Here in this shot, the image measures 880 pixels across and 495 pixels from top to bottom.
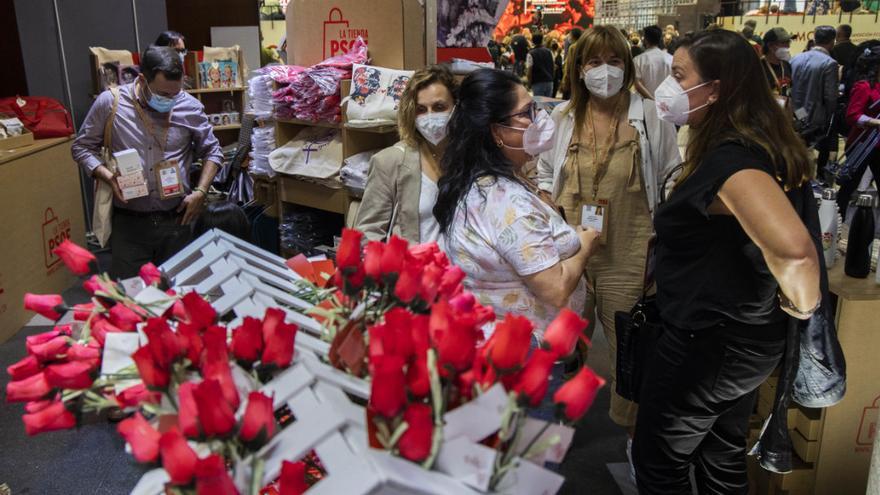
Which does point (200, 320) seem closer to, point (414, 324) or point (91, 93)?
point (414, 324)

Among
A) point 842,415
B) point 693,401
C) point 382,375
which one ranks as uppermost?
point 382,375

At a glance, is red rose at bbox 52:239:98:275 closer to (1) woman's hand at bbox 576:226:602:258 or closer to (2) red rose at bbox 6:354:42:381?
(2) red rose at bbox 6:354:42:381

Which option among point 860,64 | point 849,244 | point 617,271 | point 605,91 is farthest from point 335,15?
point 860,64

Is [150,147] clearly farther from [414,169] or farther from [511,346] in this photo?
[511,346]

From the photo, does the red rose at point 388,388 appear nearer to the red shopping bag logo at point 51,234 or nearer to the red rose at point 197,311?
the red rose at point 197,311

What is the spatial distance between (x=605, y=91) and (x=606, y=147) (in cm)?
22

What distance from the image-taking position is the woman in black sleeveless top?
170cm

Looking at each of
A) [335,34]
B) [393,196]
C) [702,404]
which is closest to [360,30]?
[335,34]

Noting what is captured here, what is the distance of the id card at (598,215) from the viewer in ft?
9.00

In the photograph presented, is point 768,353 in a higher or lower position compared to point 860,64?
lower

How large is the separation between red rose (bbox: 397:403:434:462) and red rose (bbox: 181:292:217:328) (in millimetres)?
362

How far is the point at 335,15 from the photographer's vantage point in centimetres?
371

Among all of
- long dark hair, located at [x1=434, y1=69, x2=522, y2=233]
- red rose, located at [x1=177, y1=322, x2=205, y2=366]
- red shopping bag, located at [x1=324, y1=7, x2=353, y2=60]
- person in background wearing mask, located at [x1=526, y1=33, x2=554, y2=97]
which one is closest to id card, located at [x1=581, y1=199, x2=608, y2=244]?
long dark hair, located at [x1=434, y1=69, x2=522, y2=233]

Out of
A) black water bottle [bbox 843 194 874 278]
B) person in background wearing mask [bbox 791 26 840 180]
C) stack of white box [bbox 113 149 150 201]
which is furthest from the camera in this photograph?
person in background wearing mask [bbox 791 26 840 180]
